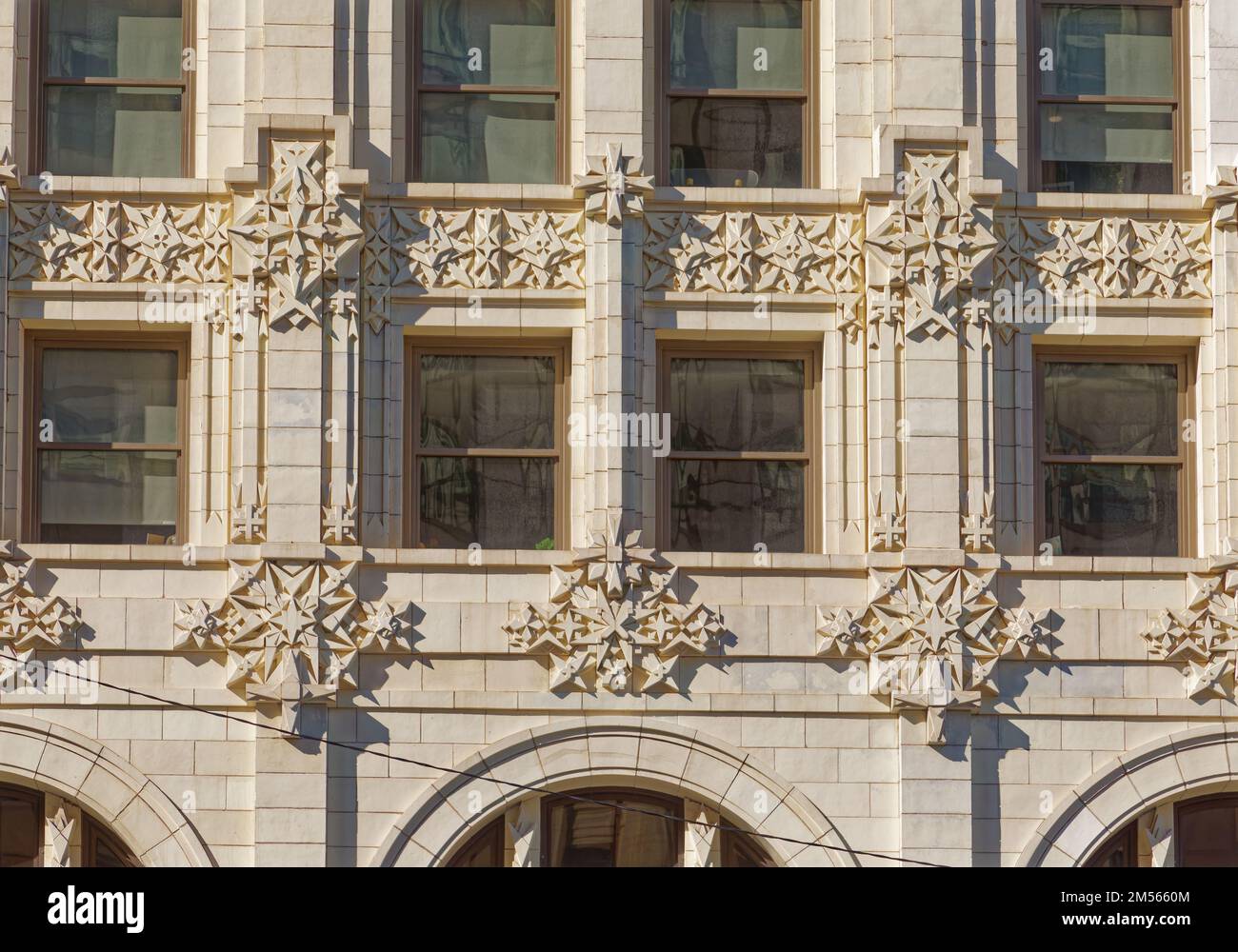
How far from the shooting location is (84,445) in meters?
18.4

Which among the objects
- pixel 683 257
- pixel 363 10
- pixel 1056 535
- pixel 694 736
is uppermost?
pixel 363 10

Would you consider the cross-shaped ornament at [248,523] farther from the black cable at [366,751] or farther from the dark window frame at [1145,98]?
the dark window frame at [1145,98]

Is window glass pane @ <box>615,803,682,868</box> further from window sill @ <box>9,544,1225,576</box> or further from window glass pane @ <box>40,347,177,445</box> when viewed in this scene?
window glass pane @ <box>40,347,177,445</box>

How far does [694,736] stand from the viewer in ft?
57.9

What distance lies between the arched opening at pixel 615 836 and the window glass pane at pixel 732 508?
243cm

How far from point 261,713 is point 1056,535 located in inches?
297

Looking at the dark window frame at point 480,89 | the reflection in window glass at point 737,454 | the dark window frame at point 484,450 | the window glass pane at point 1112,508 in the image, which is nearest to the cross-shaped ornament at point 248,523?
the dark window frame at point 484,450

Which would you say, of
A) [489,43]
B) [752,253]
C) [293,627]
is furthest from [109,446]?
[752,253]

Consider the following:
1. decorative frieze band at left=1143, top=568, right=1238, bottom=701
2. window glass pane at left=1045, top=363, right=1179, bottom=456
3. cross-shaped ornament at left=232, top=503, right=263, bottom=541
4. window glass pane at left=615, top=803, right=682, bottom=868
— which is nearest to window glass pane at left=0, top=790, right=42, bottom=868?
cross-shaped ornament at left=232, top=503, right=263, bottom=541

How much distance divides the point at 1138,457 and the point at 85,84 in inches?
420

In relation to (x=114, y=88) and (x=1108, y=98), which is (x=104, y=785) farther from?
(x=1108, y=98)
